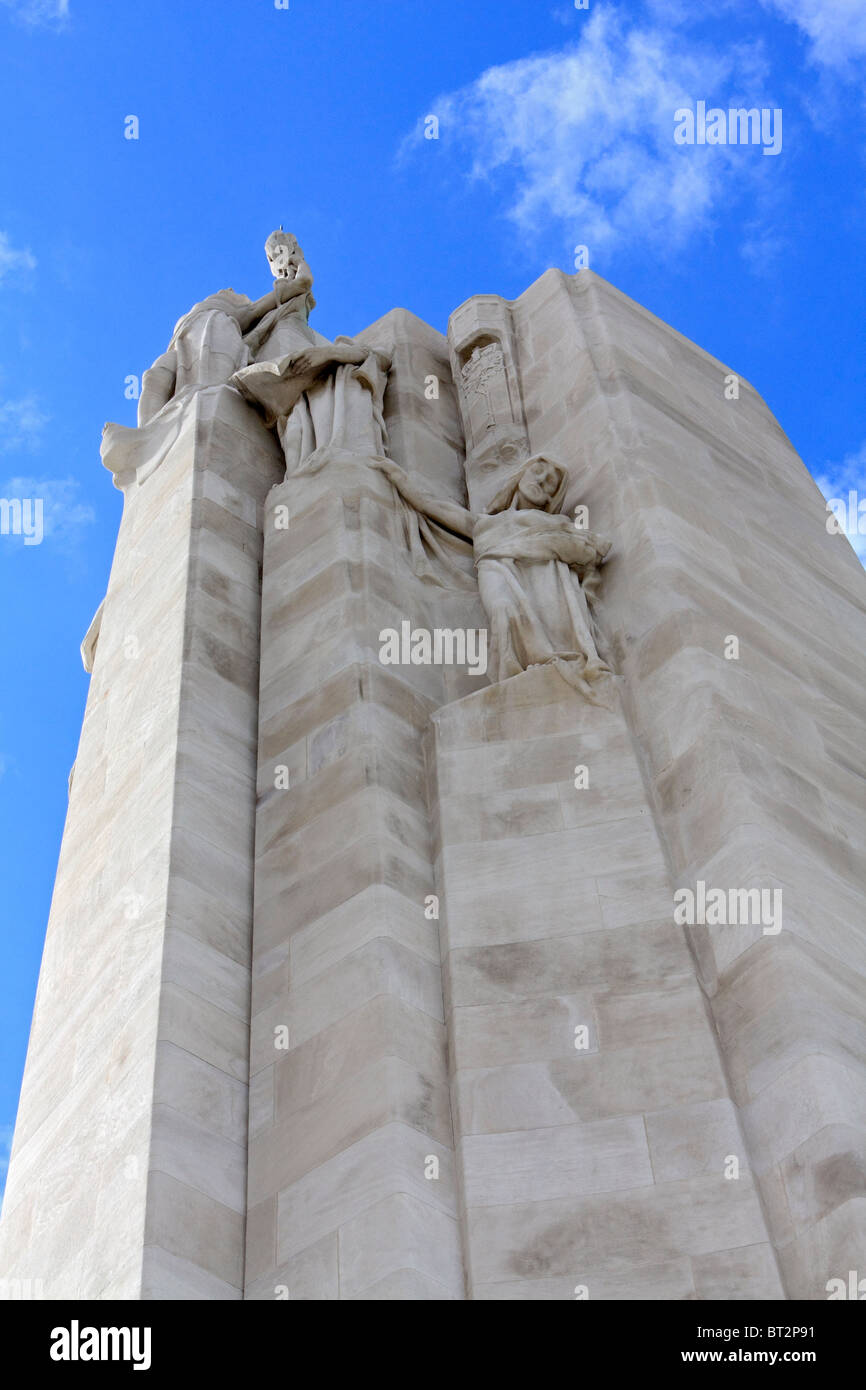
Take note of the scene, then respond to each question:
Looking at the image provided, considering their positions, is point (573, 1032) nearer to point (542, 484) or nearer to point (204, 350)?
point (542, 484)

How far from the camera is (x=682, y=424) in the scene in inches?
731

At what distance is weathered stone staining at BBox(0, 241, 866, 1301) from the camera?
1074cm

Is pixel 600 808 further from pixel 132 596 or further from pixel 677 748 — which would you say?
pixel 132 596

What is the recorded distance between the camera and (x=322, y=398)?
18531 mm

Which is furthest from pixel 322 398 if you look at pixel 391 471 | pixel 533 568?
pixel 533 568

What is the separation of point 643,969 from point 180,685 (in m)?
4.60

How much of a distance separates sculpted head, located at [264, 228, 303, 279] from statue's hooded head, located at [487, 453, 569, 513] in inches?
280

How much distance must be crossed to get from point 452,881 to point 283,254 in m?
12.1

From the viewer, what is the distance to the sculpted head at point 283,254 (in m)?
22.7

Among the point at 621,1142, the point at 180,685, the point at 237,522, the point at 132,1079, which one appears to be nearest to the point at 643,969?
the point at 621,1142

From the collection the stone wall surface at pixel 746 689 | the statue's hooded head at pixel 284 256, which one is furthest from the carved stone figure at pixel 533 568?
the statue's hooded head at pixel 284 256

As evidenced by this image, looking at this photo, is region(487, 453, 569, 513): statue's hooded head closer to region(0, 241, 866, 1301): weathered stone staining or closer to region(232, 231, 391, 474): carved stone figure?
region(0, 241, 866, 1301): weathered stone staining

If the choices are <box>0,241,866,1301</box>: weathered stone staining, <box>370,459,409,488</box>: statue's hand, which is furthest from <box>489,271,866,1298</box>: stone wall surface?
<box>370,459,409,488</box>: statue's hand

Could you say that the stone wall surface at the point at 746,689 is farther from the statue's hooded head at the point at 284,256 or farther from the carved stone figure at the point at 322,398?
the statue's hooded head at the point at 284,256
